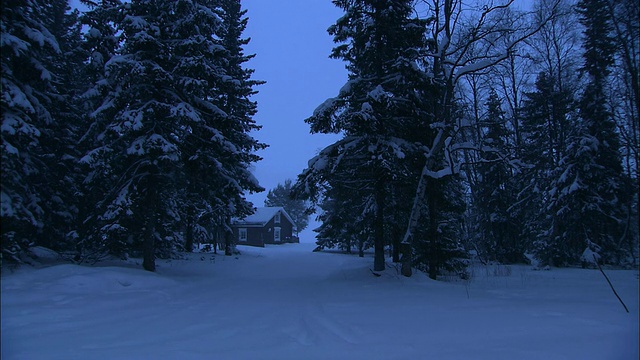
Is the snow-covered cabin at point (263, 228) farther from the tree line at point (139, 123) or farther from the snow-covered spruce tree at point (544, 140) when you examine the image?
the tree line at point (139, 123)

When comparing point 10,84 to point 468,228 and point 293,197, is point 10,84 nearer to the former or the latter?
point 293,197

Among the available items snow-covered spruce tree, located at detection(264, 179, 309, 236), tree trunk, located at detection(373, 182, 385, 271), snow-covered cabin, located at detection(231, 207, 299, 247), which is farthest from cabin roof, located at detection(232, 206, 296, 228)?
tree trunk, located at detection(373, 182, 385, 271)

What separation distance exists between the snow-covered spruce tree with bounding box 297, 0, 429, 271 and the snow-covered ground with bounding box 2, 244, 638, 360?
13.7 feet

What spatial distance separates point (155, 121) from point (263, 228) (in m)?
41.8

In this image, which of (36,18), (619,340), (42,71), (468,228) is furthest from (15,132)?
(468,228)

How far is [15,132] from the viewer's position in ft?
10.8

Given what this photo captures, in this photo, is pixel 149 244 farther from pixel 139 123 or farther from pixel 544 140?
pixel 544 140

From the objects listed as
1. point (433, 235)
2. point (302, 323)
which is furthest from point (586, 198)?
point (302, 323)

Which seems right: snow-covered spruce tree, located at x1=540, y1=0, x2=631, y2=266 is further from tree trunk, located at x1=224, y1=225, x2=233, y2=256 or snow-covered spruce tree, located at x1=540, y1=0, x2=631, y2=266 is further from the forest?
tree trunk, located at x1=224, y1=225, x2=233, y2=256

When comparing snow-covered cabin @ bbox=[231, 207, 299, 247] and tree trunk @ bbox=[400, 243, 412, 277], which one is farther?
snow-covered cabin @ bbox=[231, 207, 299, 247]

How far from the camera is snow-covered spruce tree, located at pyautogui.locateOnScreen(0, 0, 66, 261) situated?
10.6 ft

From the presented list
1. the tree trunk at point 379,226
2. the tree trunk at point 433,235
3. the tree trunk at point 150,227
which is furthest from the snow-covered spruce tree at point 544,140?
the tree trunk at point 150,227

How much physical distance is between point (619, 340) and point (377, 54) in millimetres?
11210

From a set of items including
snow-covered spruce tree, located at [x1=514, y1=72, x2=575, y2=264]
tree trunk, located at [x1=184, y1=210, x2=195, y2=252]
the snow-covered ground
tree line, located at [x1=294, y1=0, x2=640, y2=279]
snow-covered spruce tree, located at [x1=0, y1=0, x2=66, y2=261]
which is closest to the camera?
snow-covered spruce tree, located at [x1=0, y1=0, x2=66, y2=261]
